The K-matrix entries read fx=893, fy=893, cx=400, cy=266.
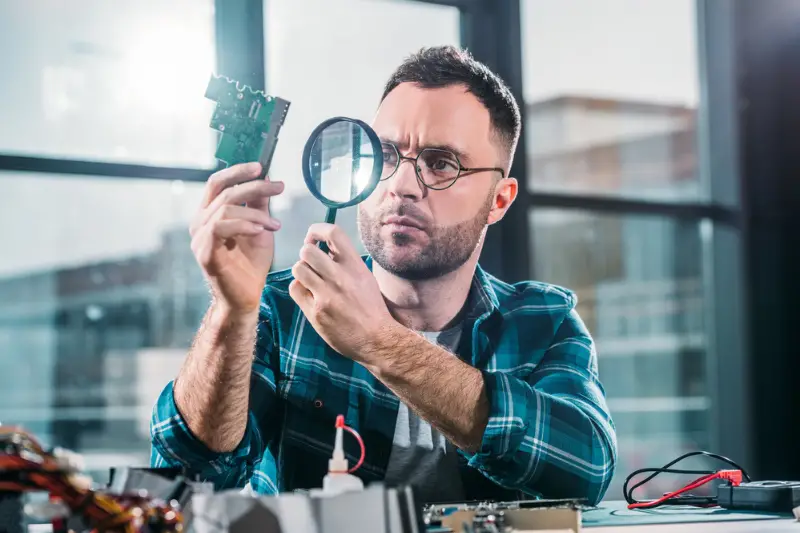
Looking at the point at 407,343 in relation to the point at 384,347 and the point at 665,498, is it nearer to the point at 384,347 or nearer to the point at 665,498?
the point at 384,347

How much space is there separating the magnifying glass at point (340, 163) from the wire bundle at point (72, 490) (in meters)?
0.65

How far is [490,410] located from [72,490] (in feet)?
2.64

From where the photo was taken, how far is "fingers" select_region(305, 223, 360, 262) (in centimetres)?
133

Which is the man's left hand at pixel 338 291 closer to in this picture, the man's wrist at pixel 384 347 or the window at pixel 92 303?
the man's wrist at pixel 384 347

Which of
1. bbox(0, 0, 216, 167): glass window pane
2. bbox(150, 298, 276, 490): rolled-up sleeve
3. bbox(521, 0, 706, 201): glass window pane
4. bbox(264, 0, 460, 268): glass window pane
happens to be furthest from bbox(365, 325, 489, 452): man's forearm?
bbox(521, 0, 706, 201): glass window pane

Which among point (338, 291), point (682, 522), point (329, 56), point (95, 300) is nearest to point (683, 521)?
point (682, 522)

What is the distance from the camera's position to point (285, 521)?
81 centimetres

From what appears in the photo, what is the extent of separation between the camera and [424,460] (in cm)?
165

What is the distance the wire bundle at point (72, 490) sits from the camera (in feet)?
2.44

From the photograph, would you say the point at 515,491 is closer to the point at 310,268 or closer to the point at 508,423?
the point at 508,423

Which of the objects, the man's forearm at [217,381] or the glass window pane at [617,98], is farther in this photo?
the glass window pane at [617,98]

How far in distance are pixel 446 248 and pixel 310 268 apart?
498 mm

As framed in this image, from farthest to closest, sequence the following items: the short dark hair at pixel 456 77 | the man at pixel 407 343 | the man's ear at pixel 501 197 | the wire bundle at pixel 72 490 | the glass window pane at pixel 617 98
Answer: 1. the glass window pane at pixel 617 98
2. the man's ear at pixel 501 197
3. the short dark hair at pixel 456 77
4. the man at pixel 407 343
5. the wire bundle at pixel 72 490

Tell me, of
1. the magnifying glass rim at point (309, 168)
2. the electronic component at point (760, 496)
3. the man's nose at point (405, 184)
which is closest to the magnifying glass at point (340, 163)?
the magnifying glass rim at point (309, 168)
